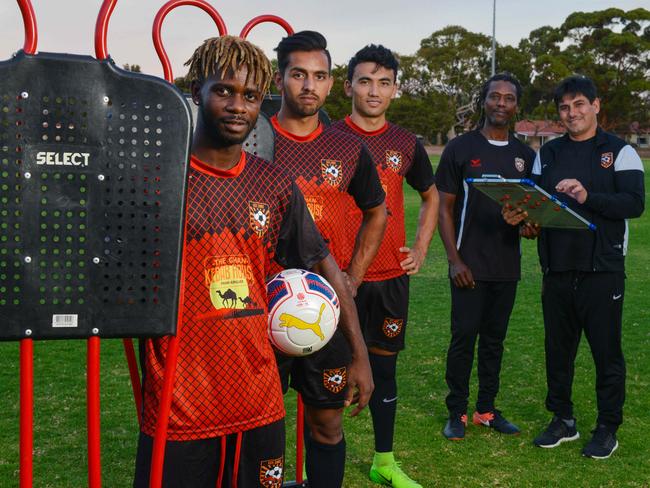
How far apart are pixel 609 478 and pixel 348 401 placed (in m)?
2.06

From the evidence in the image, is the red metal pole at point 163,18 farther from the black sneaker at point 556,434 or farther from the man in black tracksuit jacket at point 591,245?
the black sneaker at point 556,434

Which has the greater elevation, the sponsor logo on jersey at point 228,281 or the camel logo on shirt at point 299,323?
the sponsor logo on jersey at point 228,281

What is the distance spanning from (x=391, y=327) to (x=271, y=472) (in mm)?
2031

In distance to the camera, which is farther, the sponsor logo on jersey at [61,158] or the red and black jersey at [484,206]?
the red and black jersey at [484,206]

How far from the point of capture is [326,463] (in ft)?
12.1

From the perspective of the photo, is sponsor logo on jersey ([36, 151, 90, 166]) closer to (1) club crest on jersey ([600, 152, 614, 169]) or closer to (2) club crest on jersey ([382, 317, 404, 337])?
(2) club crest on jersey ([382, 317, 404, 337])

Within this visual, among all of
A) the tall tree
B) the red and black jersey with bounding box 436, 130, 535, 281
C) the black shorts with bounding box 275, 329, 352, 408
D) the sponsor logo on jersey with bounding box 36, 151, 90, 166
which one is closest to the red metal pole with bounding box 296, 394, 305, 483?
the black shorts with bounding box 275, 329, 352, 408

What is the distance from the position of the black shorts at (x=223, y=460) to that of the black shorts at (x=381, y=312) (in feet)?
6.35

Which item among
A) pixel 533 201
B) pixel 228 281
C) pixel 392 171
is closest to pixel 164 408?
pixel 228 281

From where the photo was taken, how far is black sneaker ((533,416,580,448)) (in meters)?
5.27

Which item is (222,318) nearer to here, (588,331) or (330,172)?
(330,172)

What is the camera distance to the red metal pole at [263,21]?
11.7 feet

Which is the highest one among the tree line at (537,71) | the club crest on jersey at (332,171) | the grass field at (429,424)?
the tree line at (537,71)

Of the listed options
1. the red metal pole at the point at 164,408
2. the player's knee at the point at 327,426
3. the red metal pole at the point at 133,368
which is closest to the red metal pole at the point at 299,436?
the player's knee at the point at 327,426
